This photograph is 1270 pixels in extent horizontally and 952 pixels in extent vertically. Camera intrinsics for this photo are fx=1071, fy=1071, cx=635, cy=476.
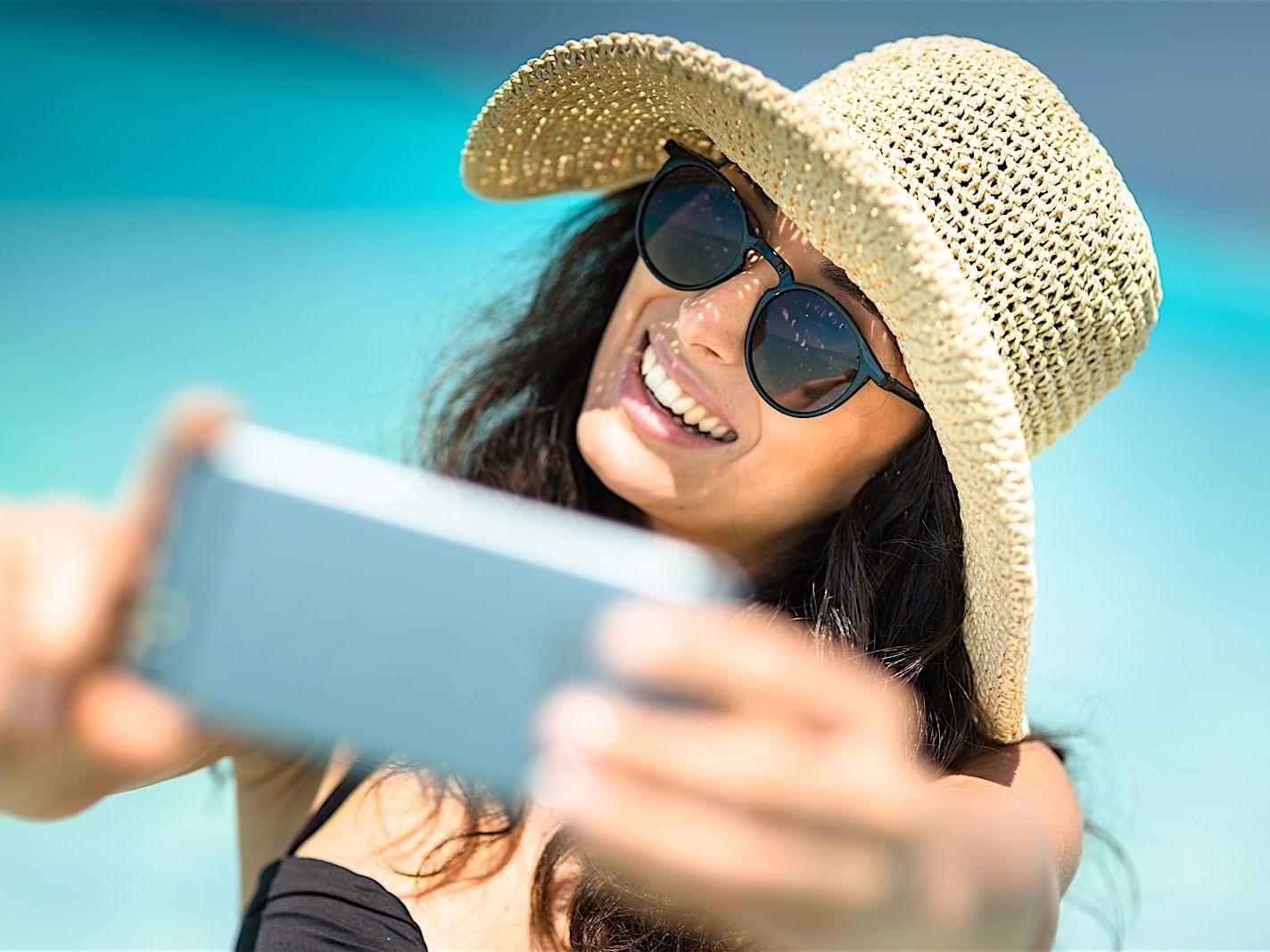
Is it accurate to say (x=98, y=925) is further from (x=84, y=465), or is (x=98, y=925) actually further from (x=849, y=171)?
(x=849, y=171)

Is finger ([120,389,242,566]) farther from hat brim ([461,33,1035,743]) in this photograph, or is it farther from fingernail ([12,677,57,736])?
hat brim ([461,33,1035,743])

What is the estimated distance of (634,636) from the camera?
0.57 metres

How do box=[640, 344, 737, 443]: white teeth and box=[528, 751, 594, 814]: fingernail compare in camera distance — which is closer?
box=[528, 751, 594, 814]: fingernail

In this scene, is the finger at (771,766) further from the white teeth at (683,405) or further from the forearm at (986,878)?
the white teeth at (683,405)

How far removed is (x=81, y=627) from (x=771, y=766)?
39 centimetres

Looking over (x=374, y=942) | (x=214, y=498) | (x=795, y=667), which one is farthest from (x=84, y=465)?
(x=795, y=667)

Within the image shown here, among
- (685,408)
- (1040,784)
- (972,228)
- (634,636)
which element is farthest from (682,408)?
(634,636)

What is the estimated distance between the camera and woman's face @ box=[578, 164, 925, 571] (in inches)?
44.9

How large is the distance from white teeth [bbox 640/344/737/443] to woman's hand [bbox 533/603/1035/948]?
24.5 inches

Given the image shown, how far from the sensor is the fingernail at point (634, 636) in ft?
1.81

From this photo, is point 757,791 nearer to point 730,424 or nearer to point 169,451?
point 169,451

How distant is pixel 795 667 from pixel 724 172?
2.60 ft

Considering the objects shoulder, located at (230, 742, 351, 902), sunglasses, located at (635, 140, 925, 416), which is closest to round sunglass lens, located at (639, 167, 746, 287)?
sunglasses, located at (635, 140, 925, 416)

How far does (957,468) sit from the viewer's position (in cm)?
100
